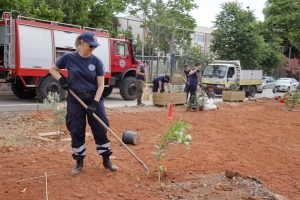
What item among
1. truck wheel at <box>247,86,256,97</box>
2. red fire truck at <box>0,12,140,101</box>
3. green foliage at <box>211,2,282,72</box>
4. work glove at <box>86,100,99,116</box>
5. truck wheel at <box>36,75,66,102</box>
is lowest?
truck wheel at <box>247,86,256,97</box>

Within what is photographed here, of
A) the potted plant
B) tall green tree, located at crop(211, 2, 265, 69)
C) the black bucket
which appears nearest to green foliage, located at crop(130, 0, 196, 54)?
tall green tree, located at crop(211, 2, 265, 69)

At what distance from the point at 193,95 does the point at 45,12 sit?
793cm

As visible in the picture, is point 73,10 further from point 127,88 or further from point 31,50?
point 31,50

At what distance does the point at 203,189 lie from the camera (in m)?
4.90

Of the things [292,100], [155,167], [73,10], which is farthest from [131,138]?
[73,10]

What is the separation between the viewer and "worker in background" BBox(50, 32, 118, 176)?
510cm

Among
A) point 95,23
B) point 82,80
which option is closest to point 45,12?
point 95,23

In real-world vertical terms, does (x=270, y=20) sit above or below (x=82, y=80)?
above

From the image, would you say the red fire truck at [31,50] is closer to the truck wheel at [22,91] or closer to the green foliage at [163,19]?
the truck wheel at [22,91]

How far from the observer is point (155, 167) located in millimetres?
5785

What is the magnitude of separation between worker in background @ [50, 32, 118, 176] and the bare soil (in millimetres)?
527

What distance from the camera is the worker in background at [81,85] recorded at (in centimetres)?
510

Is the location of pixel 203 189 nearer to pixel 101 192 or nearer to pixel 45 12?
pixel 101 192

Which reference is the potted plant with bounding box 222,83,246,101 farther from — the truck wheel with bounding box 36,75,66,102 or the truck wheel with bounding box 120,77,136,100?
the truck wheel with bounding box 36,75,66,102
